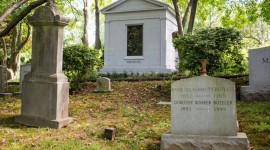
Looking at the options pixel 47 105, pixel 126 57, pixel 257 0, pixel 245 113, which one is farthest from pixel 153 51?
pixel 47 105

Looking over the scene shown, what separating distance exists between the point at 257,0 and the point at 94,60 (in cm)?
1265

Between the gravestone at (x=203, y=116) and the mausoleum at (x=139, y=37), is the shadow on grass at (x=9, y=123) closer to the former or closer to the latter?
the gravestone at (x=203, y=116)

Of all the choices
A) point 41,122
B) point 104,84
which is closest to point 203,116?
point 41,122

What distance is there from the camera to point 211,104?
466 cm

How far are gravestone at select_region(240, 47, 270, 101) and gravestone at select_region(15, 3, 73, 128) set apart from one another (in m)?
5.76

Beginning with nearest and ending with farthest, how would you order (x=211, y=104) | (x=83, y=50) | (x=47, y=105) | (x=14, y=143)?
(x=211, y=104)
(x=14, y=143)
(x=47, y=105)
(x=83, y=50)

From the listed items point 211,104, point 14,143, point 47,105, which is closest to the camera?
point 211,104

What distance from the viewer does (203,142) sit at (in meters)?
4.46

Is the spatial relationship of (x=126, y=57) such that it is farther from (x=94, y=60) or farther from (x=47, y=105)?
(x=47, y=105)

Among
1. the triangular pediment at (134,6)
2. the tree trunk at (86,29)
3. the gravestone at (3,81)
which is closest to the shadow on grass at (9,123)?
the gravestone at (3,81)

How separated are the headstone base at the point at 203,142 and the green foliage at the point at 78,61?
23.6 feet

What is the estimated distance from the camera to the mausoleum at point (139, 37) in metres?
17.3

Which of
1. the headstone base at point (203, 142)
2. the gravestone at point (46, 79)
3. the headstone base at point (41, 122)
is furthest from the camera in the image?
the gravestone at point (46, 79)

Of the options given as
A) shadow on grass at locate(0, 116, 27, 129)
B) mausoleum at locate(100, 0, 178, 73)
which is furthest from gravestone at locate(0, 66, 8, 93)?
mausoleum at locate(100, 0, 178, 73)
